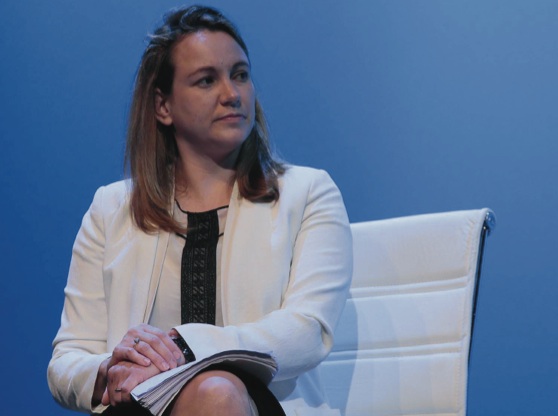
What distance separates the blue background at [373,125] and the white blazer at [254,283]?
608 mm

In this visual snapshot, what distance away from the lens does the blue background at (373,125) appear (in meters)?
2.43

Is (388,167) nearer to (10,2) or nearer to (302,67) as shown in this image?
(302,67)

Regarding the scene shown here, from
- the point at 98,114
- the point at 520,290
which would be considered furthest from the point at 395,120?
the point at 98,114

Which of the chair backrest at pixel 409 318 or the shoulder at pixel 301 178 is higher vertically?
the shoulder at pixel 301 178

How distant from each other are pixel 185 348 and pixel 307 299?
0.27 m

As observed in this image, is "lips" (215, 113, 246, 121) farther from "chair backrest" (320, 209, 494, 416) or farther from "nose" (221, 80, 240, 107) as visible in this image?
"chair backrest" (320, 209, 494, 416)

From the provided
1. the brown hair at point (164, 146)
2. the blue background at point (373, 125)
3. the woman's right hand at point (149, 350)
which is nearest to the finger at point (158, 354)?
the woman's right hand at point (149, 350)

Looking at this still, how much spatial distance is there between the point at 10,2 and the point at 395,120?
Answer: 1266 millimetres

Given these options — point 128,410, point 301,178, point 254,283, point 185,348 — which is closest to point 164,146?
point 301,178

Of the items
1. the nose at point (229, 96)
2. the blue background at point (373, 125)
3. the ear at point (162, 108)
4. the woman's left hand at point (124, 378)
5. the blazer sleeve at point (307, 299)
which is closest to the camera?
the woman's left hand at point (124, 378)

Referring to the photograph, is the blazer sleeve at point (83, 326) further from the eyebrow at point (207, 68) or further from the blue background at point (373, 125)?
the blue background at point (373, 125)

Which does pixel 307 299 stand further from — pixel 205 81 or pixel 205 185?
pixel 205 81

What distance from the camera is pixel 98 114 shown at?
291 centimetres

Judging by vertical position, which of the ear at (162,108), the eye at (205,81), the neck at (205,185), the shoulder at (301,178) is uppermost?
the eye at (205,81)
